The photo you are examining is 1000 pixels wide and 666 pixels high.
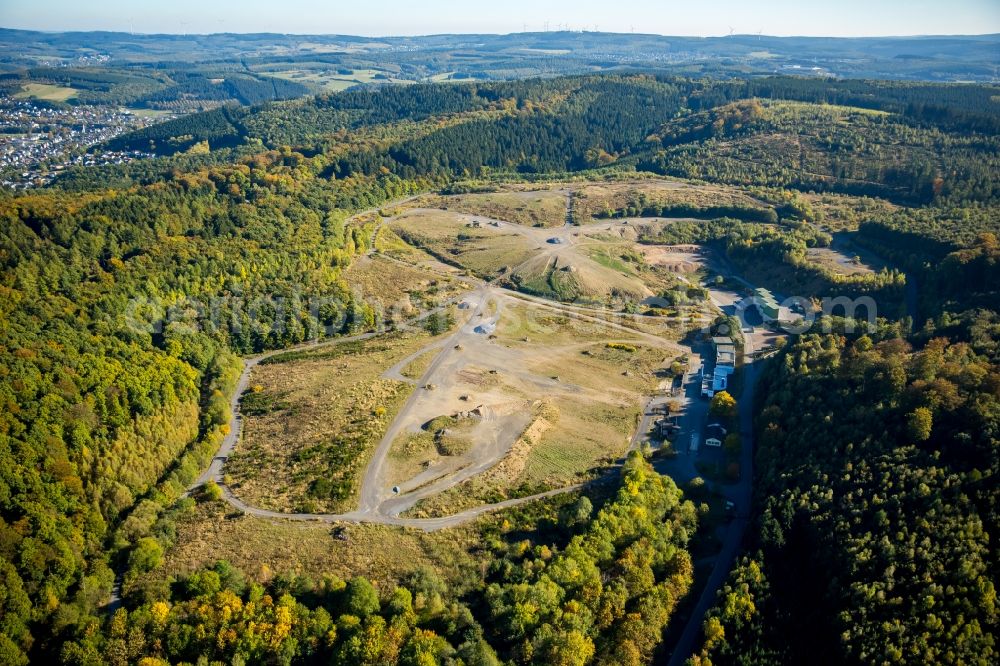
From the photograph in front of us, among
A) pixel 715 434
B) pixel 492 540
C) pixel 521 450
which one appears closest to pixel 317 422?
pixel 521 450

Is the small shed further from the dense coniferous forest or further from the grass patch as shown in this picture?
the grass patch

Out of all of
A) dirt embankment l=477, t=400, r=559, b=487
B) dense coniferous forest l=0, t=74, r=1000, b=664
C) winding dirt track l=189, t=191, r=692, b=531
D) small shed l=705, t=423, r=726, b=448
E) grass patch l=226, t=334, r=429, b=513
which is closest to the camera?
dense coniferous forest l=0, t=74, r=1000, b=664

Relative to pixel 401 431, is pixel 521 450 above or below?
below

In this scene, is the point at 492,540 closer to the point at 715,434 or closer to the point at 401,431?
the point at 401,431

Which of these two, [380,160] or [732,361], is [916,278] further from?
[380,160]

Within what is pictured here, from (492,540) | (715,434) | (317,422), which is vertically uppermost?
(317,422)

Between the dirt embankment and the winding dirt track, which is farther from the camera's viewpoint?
the dirt embankment

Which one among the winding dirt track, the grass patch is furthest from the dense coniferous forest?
the grass patch

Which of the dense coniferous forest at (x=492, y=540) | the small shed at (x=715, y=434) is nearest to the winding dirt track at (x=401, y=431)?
the dense coniferous forest at (x=492, y=540)

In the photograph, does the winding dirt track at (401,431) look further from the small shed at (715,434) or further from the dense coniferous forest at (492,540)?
the small shed at (715,434)

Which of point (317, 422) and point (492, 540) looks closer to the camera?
point (492, 540)

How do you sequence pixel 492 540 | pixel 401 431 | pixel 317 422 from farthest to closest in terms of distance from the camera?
pixel 317 422 < pixel 401 431 < pixel 492 540

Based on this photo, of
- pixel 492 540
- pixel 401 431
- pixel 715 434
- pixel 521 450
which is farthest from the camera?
pixel 715 434
